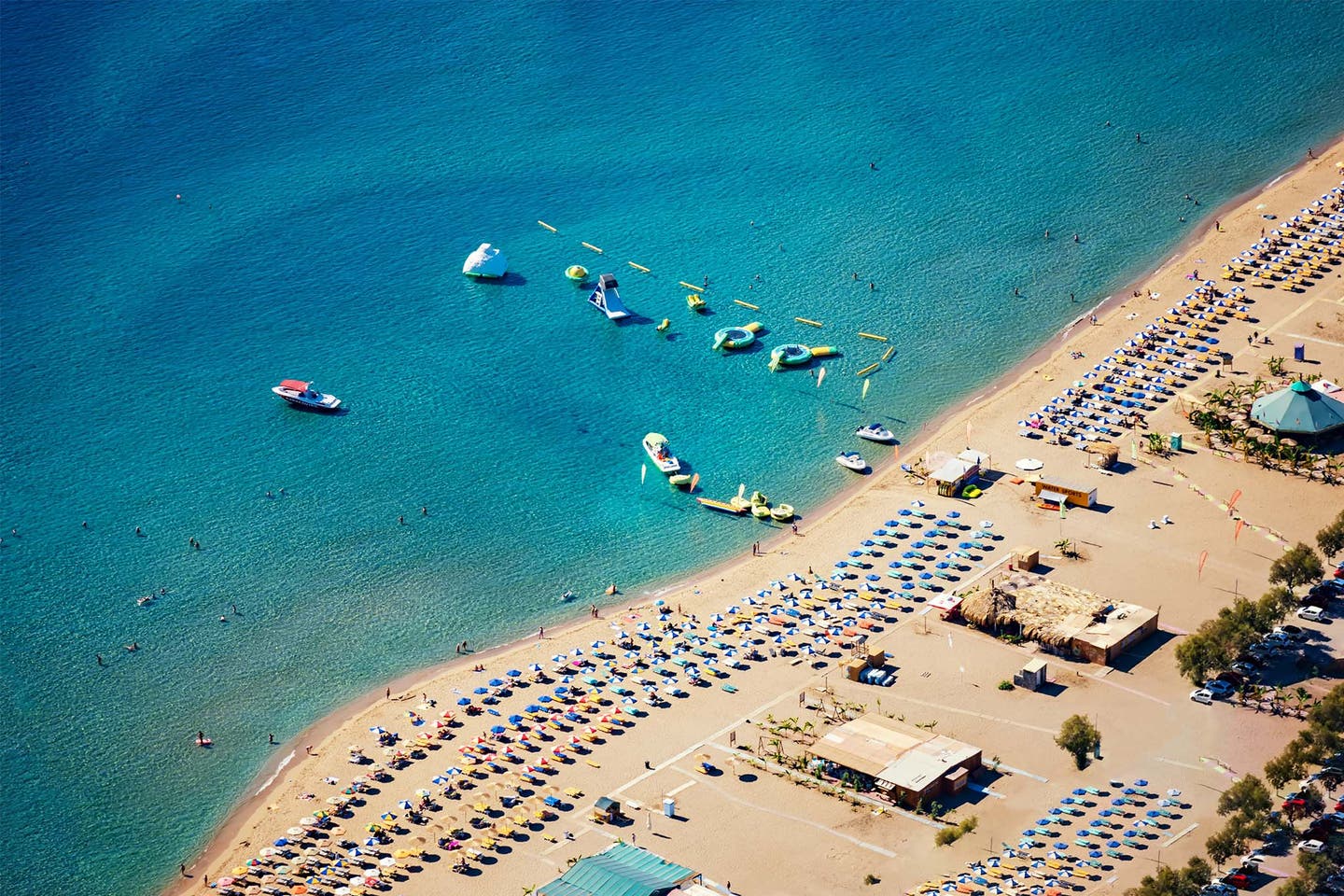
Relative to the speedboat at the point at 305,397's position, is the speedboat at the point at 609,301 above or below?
above

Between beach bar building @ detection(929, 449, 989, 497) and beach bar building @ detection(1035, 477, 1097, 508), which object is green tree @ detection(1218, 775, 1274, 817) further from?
beach bar building @ detection(929, 449, 989, 497)

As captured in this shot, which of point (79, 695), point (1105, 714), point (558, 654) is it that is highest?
point (1105, 714)

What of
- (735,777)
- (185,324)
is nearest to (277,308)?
(185,324)

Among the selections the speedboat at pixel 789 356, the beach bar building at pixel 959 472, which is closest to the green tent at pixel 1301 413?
the beach bar building at pixel 959 472

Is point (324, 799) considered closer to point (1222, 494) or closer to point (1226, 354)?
point (1222, 494)

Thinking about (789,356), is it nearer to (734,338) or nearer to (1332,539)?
(734,338)

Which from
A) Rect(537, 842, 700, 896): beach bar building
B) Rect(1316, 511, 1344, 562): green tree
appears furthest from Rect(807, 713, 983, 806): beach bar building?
Rect(1316, 511, 1344, 562): green tree

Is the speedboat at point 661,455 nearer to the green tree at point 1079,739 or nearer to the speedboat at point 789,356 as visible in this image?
the speedboat at point 789,356
